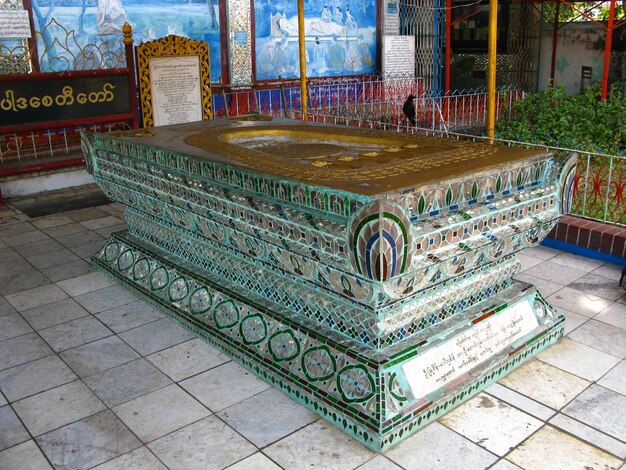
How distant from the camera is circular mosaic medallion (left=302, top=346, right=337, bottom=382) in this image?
2926 mm

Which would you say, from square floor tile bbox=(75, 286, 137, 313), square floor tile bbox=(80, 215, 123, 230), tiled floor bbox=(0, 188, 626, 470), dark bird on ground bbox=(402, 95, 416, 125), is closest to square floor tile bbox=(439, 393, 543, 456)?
tiled floor bbox=(0, 188, 626, 470)

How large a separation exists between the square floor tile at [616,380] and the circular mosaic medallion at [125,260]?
10.1 ft

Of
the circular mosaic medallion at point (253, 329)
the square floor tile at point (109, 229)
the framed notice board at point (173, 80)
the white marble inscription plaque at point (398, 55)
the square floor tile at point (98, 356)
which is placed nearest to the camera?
the circular mosaic medallion at point (253, 329)

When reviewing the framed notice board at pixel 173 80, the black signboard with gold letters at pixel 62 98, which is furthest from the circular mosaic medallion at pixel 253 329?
the framed notice board at pixel 173 80

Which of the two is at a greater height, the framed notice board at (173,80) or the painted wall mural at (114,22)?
the painted wall mural at (114,22)

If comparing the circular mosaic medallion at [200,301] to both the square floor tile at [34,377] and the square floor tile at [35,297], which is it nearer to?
the square floor tile at [34,377]

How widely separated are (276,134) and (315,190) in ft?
6.21

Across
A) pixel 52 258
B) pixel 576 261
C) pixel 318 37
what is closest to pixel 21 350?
pixel 52 258

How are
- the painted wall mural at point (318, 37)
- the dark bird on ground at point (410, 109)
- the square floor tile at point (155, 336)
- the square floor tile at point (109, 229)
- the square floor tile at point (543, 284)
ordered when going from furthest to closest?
1. the painted wall mural at point (318, 37)
2. the dark bird on ground at point (410, 109)
3. the square floor tile at point (109, 229)
4. the square floor tile at point (543, 284)
5. the square floor tile at point (155, 336)

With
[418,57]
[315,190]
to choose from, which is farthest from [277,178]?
[418,57]

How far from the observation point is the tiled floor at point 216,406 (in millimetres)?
2660

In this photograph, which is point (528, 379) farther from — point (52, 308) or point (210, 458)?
point (52, 308)

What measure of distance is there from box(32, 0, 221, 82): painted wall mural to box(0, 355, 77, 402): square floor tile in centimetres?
598

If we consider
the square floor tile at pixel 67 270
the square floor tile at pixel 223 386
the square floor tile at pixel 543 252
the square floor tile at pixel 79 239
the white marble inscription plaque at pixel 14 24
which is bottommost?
the square floor tile at pixel 223 386
